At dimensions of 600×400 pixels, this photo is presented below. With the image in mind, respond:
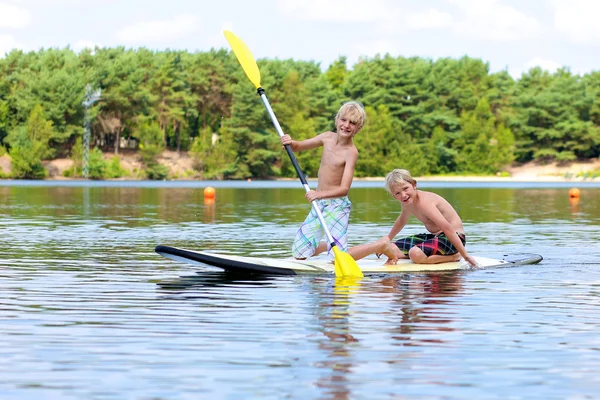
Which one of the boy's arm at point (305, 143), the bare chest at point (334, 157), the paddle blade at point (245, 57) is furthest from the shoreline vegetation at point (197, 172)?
the bare chest at point (334, 157)

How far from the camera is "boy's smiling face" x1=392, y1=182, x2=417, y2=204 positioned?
472 inches

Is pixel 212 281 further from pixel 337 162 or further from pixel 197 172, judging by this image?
pixel 197 172

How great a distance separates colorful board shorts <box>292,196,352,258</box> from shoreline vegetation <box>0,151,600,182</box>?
226 ft

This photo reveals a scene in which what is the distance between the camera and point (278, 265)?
12.3 m

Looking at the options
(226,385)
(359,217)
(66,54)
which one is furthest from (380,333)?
(66,54)

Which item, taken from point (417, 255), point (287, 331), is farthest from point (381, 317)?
point (417, 255)

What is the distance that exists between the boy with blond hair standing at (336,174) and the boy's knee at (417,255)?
3.25ft

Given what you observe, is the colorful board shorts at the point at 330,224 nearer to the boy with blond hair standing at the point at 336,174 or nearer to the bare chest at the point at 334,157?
the boy with blond hair standing at the point at 336,174

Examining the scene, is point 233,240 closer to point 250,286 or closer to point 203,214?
point 250,286

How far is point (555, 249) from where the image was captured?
17.1 meters

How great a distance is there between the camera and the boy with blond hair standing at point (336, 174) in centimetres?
1156

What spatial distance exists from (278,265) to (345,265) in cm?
76

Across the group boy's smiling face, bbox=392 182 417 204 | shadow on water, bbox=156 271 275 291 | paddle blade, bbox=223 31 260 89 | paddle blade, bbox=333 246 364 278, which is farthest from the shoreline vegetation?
boy's smiling face, bbox=392 182 417 204

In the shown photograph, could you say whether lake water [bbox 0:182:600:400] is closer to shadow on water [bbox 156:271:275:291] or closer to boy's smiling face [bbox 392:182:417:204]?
shadow on water [bbox 156:271:275:291]
